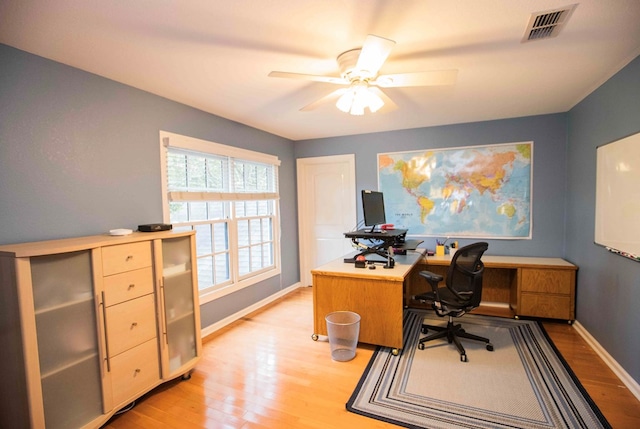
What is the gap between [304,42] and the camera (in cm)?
184

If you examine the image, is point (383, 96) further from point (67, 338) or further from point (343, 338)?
point (67, 338)

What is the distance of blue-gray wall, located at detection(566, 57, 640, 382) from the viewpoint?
7.13 feet

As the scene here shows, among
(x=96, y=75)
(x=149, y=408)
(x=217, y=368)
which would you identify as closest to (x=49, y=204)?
(x=96, y=75)

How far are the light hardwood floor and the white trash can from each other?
73 millimetres

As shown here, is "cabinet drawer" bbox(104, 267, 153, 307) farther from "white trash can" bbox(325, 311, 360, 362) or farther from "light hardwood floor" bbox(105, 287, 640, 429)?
"white trash can" bbox(325, 311, 360, 362)

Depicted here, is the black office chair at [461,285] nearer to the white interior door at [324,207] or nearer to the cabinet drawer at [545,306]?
the cabinet drawer at [545,306]

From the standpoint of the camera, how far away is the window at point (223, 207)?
2938 millimetres

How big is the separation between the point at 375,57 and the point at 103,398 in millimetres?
2559

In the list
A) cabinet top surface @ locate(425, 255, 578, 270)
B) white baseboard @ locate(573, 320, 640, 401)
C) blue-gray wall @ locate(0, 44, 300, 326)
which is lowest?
white baseboard @ locate(573, 320, 640, 401)

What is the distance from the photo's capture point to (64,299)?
1.75 metres

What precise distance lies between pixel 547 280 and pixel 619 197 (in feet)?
4.14

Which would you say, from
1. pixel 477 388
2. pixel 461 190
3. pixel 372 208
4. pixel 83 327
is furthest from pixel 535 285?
pixel 83 327

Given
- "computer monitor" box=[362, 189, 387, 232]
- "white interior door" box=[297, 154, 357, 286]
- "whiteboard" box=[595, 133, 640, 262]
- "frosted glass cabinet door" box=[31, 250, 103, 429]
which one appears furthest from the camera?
"white interior door" box=[297, 154, 357, 286]

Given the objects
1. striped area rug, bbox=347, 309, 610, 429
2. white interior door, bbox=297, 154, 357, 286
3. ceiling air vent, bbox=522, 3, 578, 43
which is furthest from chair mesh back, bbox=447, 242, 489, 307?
white interior door, bbox=297, 154, 357, 286
